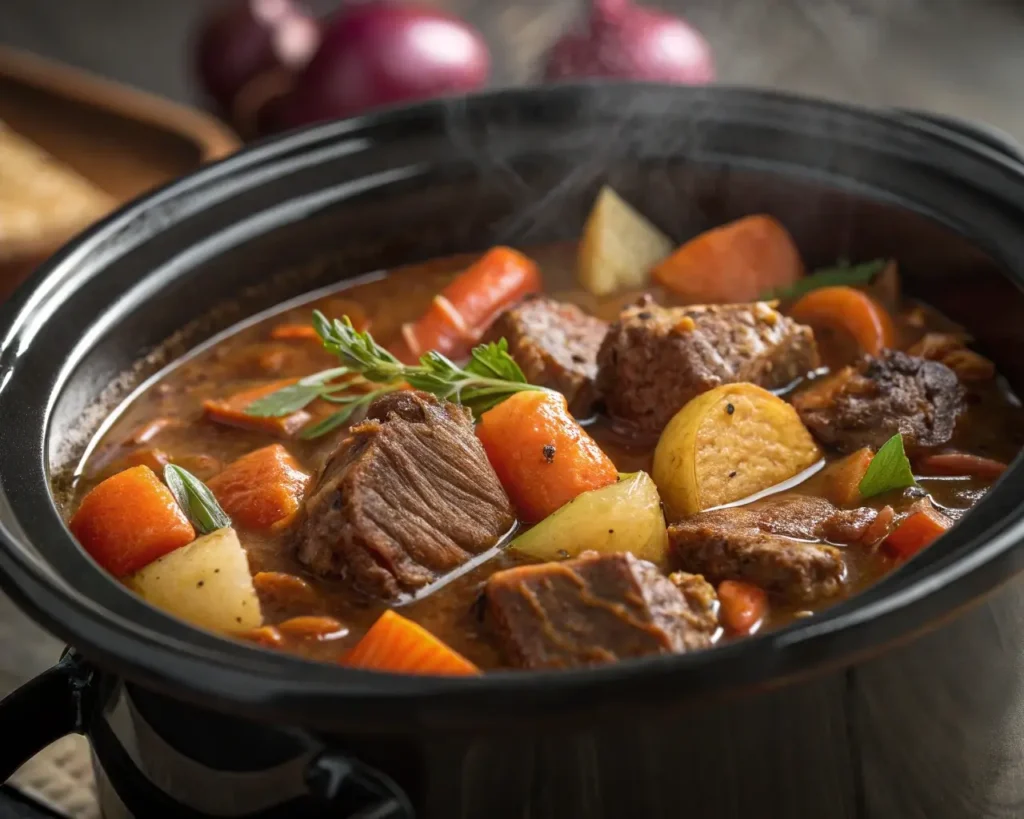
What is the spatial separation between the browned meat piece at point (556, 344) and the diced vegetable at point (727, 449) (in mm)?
281

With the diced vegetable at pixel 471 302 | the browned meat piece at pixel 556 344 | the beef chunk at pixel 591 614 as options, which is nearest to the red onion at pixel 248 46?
the diced vegetable at pixel 471 302

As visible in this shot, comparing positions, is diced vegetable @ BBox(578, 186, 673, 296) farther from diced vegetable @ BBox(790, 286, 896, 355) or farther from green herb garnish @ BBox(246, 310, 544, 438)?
green herb garnish @ BBox(246, 310, 544, 438)

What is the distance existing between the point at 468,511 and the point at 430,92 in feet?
9.78

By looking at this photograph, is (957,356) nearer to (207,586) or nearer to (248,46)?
(207,586)

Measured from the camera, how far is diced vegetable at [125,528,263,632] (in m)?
2.50

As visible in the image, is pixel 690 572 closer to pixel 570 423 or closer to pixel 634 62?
pixel 570 423

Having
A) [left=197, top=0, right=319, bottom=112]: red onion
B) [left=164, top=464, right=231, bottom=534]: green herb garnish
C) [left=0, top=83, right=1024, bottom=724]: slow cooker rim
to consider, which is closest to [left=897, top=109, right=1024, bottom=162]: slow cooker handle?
[left=0, top=83, right=1024, bottom=724]: slow cooker rim

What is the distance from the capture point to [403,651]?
233cm

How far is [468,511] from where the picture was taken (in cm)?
268

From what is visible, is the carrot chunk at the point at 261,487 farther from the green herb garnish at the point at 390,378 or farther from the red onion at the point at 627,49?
the red onion at the point at 627,49

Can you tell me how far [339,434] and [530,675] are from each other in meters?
1.39

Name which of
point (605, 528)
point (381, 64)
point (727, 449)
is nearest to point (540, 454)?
point (605, 528)

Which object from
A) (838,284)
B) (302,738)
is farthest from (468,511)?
(838,284)

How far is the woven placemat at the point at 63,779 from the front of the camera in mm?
3062
